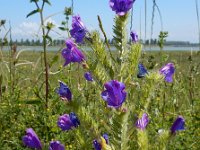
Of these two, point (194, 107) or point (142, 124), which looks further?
point (194, 107)

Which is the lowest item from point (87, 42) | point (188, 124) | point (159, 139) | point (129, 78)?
point (188, 124)

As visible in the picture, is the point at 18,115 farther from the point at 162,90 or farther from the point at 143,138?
the point at 143,138

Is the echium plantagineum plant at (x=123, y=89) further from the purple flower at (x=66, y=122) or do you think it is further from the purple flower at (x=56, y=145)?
the purple flower at (x=56, y=145)

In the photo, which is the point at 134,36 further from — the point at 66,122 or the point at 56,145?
the point at 56,145

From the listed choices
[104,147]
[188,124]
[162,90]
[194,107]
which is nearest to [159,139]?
[104,147]

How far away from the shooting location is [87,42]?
1.93 metres

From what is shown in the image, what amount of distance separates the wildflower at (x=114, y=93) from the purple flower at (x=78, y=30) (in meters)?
0.31

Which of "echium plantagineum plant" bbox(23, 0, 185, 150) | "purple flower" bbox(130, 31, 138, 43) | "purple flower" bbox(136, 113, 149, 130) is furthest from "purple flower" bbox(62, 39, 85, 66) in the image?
"purple flower" bbox(136, 113, 149, 130)

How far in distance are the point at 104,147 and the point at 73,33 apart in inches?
21.5

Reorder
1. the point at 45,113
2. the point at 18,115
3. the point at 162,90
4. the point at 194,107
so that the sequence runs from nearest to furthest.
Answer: the point at 45,113
the point at 18,115
the point at 194,107
the point at 162,90

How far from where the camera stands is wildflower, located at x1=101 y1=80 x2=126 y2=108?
68.3 inches

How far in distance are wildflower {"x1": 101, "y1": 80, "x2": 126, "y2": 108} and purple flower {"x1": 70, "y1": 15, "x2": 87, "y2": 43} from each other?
1.01ft

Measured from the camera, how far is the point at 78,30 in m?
1.99

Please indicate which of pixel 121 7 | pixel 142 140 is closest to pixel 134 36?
pixel 121 7
